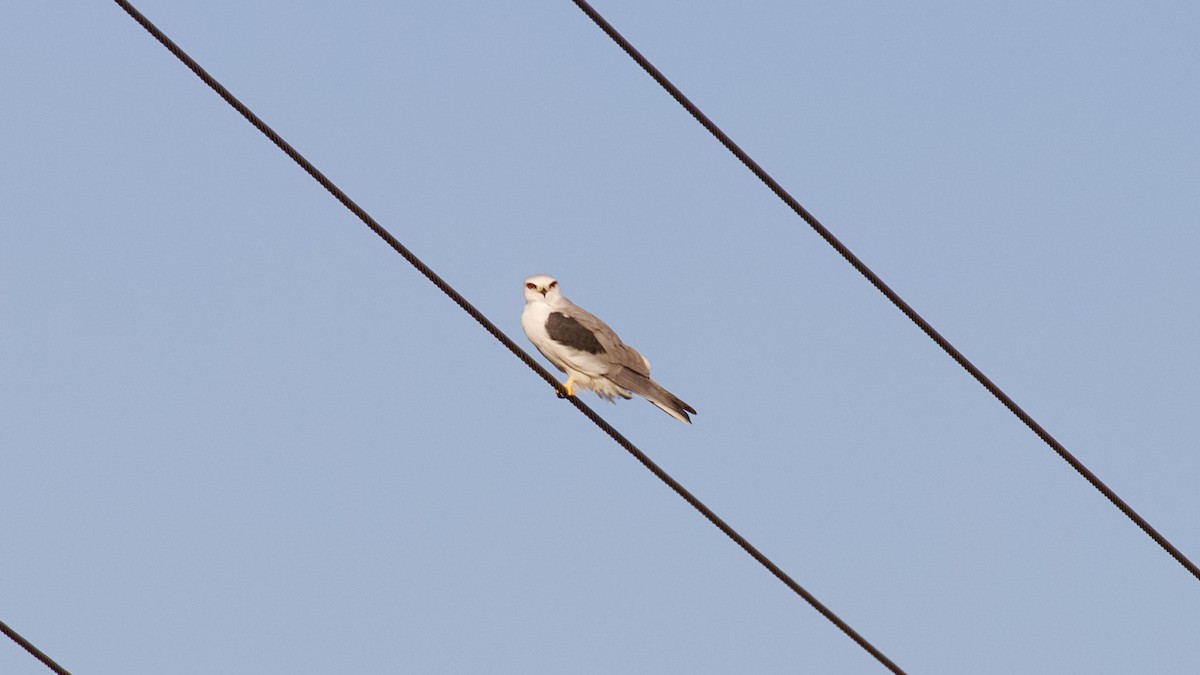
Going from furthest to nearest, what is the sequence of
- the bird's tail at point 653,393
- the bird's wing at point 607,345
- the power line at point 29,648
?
the bird's wing at point 607,345 → the bird's tail at point 653,393 → the power line at point 29,648

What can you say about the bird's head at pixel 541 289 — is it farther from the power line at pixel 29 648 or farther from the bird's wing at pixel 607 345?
the power line at pixel 29 648

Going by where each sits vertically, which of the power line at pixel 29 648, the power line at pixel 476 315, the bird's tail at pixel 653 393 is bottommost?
the power line at pixel 29 648

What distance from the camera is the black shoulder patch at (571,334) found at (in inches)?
541

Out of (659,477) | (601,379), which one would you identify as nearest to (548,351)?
(601,379)

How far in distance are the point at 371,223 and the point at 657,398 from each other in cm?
408

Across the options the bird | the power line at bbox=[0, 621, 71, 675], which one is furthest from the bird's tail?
the power line at bbox=[0, 621, 71, 675]

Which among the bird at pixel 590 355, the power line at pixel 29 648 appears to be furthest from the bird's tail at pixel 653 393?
the power line at pixel 29 648

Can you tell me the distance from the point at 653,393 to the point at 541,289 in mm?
1442

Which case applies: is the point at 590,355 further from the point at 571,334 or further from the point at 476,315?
the point at 476,315

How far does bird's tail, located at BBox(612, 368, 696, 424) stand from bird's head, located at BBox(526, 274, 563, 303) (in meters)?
1.06

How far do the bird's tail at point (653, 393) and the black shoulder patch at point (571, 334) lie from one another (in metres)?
0.23

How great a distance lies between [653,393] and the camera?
13438mm

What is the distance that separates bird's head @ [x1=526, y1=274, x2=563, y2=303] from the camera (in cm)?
1448

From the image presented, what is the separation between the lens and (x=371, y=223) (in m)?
9.62
